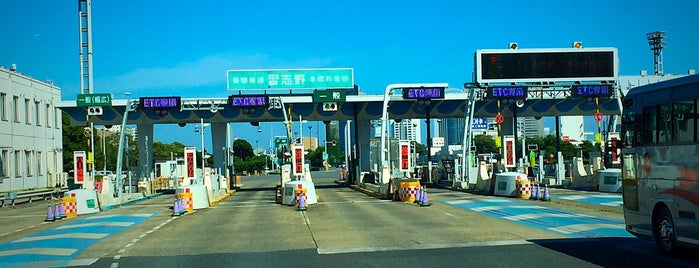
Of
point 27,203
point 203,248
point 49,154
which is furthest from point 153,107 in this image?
point 203,248

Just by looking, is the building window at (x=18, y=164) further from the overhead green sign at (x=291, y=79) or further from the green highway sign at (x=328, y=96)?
the green highway sign at (x=328, y=96)

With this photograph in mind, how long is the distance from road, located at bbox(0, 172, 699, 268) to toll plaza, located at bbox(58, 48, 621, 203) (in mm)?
12303

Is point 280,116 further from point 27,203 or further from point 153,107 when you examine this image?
point 27,203

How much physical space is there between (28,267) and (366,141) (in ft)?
148

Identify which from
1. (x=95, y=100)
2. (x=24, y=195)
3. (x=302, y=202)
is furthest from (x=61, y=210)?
(x=95, y=100)

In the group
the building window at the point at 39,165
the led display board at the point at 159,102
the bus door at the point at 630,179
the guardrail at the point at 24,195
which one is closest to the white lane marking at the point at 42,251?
the bus door at the point at 630,179

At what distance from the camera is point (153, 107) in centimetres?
4594

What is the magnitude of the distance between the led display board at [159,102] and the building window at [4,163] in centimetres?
1082

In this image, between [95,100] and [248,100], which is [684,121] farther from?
[95,100]

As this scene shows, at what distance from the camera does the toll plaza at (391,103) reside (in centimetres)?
4081

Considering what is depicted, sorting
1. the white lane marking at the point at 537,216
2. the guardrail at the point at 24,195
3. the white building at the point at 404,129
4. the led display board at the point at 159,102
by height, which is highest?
the led display board at the point at 159,102

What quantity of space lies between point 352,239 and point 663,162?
6.81 m

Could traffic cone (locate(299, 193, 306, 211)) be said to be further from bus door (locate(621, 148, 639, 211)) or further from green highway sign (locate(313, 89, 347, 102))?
green highway sign (locate(313, 89, 347, 102))

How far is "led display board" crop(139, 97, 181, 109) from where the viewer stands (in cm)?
4588
